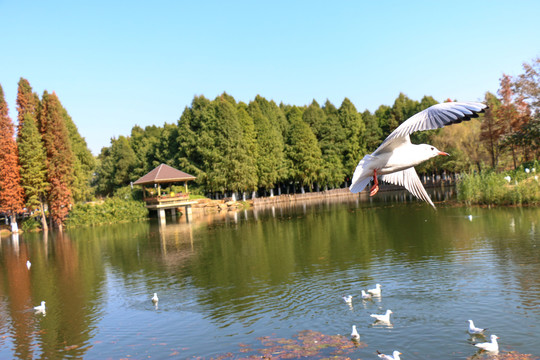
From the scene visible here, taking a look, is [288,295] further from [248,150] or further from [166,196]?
[248,150]

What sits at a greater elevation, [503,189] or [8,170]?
[8,170]

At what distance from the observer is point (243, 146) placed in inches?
2141

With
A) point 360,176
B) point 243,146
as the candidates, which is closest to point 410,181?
point 360,176

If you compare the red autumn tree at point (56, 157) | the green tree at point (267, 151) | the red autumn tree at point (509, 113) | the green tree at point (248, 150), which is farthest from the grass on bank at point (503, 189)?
the red autumn tree at point (56, 157)

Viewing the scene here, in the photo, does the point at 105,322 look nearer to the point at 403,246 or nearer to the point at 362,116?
the point at 403,246

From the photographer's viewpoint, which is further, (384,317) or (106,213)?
(106,213)

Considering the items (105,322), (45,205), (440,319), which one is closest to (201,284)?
(105,322)

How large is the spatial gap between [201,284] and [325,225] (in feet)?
44.6

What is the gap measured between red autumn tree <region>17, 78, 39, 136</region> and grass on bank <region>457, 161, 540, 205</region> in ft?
117

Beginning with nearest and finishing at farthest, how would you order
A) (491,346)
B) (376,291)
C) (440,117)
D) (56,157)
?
1. (440,117)
2. (491,346)
3. (376,291)
4. (56,157)

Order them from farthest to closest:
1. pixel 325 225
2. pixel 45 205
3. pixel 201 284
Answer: pixel 45 205 < pixel 325 225 < pixel 201 284

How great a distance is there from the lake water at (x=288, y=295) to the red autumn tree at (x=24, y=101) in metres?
20.5

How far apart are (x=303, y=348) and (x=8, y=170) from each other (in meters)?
35.7

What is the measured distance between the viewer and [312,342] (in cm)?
892
